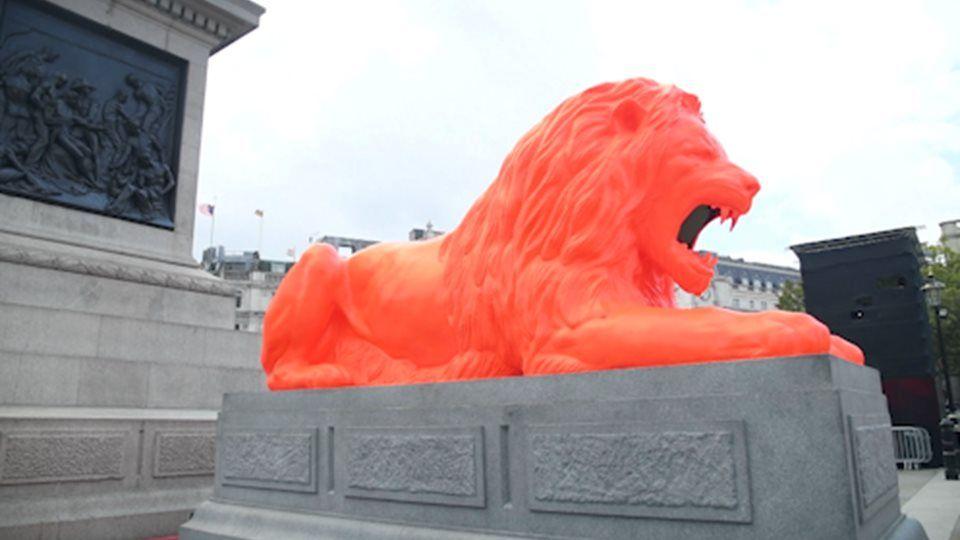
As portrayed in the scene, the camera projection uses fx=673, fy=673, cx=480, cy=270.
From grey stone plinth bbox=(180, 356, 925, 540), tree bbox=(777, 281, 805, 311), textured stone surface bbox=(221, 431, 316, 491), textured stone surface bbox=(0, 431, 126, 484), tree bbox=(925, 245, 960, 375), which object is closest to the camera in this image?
grey stone plinth bbox=(180, 356, 925, 540)

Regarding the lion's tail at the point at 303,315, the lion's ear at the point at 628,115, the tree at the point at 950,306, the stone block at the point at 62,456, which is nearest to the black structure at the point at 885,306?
the lion's ear at the point at 628,115

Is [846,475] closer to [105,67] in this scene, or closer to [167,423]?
[167,423]

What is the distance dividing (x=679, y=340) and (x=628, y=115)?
130 centimetres

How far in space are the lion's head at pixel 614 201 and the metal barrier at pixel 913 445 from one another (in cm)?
1170

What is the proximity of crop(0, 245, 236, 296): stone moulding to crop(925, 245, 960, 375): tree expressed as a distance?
77.5 feet

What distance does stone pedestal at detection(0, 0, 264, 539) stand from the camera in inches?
241

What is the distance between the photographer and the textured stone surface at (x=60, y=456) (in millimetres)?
5770

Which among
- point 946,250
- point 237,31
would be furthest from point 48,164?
point 946,250

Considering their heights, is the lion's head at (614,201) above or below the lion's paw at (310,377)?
above

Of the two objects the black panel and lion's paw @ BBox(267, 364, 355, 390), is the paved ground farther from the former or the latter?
lion's paw @ BBox(267, 364, 355, 390)

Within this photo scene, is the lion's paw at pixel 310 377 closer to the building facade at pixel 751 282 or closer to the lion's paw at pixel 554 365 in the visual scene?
the lion's paw at pixel 554 365

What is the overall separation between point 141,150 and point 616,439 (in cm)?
824

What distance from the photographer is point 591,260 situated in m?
3.43

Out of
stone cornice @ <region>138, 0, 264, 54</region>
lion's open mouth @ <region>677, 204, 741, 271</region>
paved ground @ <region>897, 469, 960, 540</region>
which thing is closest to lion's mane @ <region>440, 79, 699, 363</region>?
lion's open mouth @ <region>677, 204, 741, 271</region>
